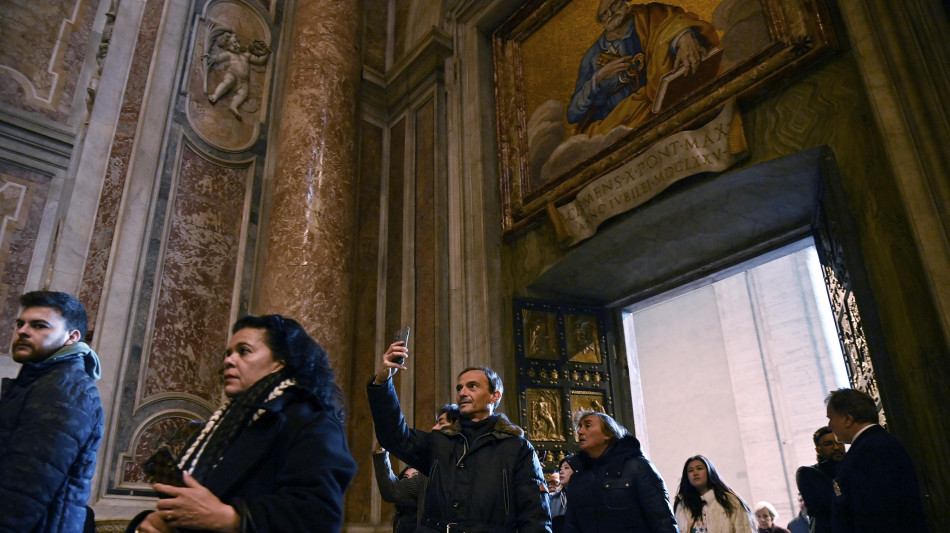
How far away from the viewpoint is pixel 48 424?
1978 millimetres

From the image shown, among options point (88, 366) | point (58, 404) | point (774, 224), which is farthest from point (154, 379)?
point (774, 224)

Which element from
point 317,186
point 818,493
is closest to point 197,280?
point 317,186

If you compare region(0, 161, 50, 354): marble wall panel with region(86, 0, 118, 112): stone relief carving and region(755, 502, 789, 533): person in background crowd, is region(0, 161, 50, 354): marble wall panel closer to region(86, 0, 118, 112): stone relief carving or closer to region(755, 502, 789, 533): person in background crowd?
region(86, 0, 118, 112): stone relief carving

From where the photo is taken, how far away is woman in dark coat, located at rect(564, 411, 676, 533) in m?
3.00

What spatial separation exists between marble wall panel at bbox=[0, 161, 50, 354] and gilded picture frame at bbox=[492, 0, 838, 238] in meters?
4.31

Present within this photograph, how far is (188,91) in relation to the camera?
6.16 m

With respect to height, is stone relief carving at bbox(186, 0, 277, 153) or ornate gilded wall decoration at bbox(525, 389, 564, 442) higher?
stone relief carving at bbox(186, 0, 277, 153)

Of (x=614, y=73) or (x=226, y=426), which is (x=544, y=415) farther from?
(x=226, y=426)

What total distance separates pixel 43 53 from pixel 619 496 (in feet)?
23.1

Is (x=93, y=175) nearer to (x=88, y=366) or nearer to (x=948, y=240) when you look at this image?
(x=88, y=366)

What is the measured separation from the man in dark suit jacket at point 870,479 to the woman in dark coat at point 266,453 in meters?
2.14

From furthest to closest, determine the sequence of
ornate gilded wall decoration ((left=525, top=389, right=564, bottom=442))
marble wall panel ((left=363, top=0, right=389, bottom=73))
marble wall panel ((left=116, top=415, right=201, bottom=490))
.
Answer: marble wall panel ((left=363, top=0, right=389, bottom=73)), ornate gilded wall decoration ((left=525, top=389, right=564, bottom=442)), marble wall panel ((left=116, top=415, right=201, bottom=490))

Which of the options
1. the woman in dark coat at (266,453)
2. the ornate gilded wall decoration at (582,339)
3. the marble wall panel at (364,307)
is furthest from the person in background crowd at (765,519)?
the woman in dark coat at (266,453)

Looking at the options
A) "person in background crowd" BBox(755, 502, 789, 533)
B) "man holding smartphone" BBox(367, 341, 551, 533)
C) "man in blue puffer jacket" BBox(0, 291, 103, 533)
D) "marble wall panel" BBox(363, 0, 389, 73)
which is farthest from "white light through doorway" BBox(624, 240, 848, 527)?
"man in blue puffer jacket" BBox(0, 291, 103, 533)
